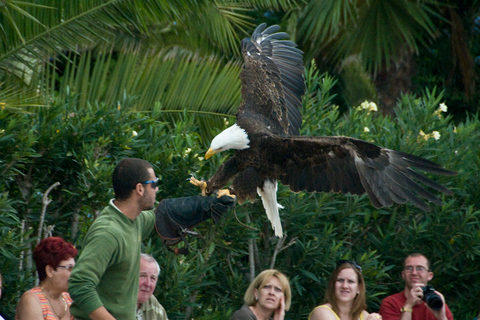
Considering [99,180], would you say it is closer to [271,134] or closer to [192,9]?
[271,134]

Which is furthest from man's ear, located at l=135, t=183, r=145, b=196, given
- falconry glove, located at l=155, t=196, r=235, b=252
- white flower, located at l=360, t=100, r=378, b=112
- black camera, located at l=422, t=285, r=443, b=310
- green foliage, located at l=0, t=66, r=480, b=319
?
white flower, located at l=360, t=100, r=378, b=112

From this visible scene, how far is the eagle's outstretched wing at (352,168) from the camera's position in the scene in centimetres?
404

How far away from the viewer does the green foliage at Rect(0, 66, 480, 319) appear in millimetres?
4148

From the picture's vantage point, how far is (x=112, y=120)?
14.6 feet

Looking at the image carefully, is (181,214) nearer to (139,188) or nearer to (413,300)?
(139,188)

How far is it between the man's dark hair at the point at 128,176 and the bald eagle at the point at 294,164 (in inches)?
46.8

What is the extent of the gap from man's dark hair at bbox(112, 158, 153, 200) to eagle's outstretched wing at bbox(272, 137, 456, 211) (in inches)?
57.5

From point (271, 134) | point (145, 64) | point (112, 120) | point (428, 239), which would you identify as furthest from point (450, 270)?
point (145, 64)

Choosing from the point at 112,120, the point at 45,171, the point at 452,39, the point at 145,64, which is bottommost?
the point at 45,171

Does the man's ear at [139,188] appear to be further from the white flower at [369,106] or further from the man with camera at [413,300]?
the white flower at [369,106]

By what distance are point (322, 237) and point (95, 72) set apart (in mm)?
2732

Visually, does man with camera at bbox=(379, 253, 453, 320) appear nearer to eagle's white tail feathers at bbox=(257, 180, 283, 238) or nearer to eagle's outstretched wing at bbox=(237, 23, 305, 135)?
eagle's white tail feathers at bbox=(257, 180, 283, 238)

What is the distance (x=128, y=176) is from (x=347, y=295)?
2008 mm

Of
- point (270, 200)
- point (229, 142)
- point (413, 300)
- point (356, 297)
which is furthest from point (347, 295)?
point (229, 142)
